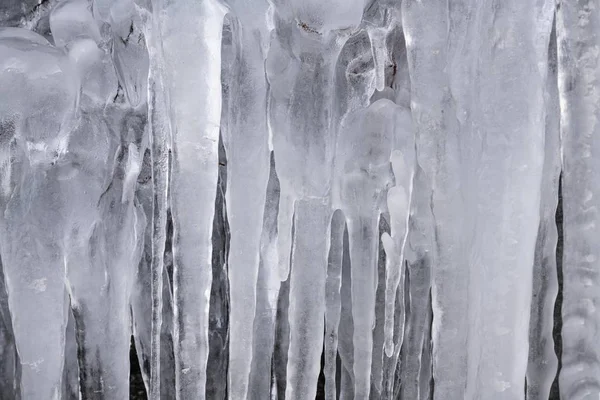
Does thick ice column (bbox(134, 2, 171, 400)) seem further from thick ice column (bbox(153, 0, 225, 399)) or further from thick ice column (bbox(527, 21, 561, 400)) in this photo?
thick ice column (bbox(527, 21, 561, 400))

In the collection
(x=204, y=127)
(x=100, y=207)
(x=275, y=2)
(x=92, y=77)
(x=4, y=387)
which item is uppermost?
(x=275, y=2)

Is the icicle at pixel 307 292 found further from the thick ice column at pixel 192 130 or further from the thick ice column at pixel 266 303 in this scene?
the thick ice column at pixel 192 130

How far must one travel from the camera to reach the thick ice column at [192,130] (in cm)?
134

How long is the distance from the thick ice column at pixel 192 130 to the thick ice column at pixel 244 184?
0.08m

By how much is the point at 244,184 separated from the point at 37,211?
0.36m

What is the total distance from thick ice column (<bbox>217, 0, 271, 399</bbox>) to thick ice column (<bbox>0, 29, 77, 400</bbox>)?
11.3 inches

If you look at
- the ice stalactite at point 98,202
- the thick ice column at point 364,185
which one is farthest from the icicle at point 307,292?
the ice stalactite at point 98,202

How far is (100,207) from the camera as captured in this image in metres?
1.53

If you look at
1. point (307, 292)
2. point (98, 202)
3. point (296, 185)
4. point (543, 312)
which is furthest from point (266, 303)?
point (543, 312)

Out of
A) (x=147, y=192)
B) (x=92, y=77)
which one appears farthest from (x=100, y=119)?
(x=147, y=192)

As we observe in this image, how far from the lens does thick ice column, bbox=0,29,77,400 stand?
4.52ft

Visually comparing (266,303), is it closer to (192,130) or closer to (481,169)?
(192,130)

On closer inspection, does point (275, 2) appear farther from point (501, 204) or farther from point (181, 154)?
point (501, 204)

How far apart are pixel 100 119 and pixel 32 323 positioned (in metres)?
0.40
